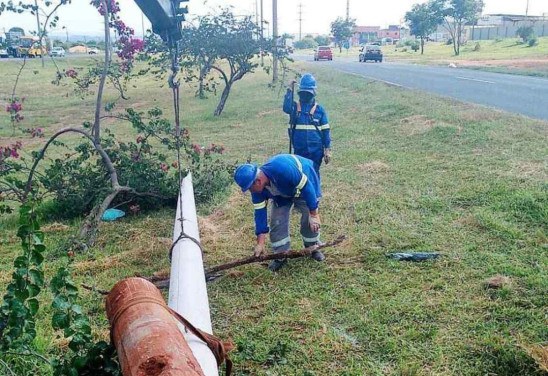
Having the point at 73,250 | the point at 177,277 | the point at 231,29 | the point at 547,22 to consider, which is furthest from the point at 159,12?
the point at 547,22

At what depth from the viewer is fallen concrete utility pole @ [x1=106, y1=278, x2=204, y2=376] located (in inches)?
74.3

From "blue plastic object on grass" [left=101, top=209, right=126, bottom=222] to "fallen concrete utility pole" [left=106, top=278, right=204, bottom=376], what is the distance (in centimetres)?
451

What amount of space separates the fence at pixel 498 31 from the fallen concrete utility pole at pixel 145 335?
62.1 meters

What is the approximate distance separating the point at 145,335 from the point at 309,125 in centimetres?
426

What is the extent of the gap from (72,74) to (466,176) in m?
5.97

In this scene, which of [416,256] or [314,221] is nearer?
[314,221]

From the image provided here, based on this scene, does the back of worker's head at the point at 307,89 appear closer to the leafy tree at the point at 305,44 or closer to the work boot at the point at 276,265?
the work boot at the point at 276,265

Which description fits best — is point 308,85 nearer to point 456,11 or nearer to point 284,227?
point 284,227

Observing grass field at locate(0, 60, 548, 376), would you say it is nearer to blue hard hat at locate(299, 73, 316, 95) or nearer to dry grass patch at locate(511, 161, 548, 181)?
dry grass patch at locate(511, 161, 548, 181)

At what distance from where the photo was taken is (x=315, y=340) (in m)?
3.85

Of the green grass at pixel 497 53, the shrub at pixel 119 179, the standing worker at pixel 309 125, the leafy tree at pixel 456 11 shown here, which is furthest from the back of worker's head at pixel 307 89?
the leafy tree at pixel 456 11

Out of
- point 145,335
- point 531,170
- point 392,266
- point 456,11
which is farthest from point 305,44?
point 145,335

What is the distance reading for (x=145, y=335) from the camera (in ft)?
6.77

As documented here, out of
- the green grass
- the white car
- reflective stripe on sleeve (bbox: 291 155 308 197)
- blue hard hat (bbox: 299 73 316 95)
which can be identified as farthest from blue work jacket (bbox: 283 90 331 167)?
the green grass
